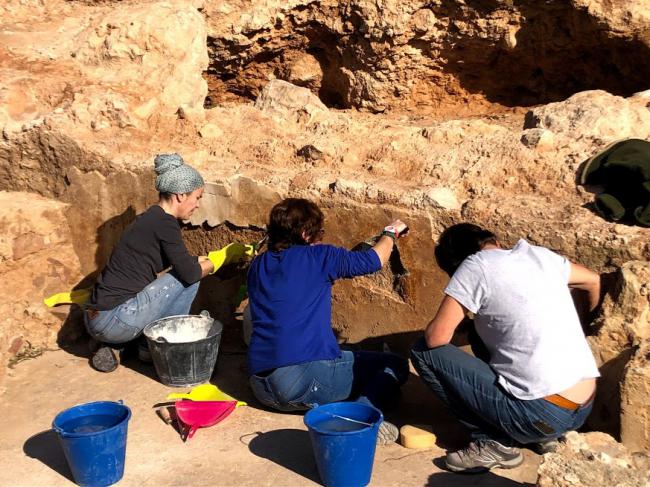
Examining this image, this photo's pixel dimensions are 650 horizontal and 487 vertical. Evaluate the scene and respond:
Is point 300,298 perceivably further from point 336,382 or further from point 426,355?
point 426,355

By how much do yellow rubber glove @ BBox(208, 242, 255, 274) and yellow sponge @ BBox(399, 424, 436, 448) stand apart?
5.33ft

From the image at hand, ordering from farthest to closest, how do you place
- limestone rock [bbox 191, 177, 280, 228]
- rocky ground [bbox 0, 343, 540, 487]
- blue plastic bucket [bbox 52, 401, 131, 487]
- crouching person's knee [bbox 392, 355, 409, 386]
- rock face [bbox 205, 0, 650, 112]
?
rock face [bbox 205, 0, 650, 112]
limestone rock [bbox 191, 177, 280, 228]
crouching person's knee [bbox 392, 355, 409, 386]
rocky ground [bbox 0, 343, 540, 487]
blue plastic bucket [bbox 52, 401, 131, 487]

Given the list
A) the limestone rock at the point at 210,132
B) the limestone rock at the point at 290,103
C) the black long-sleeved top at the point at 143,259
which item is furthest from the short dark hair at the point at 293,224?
the limestone rock at the point at 210,132

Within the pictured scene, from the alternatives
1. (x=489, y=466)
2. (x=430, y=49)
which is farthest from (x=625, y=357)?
(x=430, y=49)

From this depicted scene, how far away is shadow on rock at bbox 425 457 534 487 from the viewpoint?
341cm

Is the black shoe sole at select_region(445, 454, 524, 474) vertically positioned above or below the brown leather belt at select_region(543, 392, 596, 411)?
below

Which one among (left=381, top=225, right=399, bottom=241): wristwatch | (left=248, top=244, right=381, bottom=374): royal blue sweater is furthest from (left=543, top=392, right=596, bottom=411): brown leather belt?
(left=381, top=225, right=399, bottom=241): wristwatch

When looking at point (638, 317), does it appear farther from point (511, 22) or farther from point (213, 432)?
point (511, 22)

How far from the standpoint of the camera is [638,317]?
12.2 feet

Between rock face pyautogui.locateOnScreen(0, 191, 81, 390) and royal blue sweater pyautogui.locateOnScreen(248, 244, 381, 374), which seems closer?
royal blue sweater pyautogui.locateOnScreen(248, 244, 381, 374)

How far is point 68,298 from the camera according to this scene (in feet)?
17.5

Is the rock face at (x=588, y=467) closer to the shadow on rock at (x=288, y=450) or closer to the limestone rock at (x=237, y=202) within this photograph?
the shadow on rock at (x=288, y=450)

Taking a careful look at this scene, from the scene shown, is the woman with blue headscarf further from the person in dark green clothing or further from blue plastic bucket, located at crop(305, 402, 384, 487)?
the person in dark green clothing

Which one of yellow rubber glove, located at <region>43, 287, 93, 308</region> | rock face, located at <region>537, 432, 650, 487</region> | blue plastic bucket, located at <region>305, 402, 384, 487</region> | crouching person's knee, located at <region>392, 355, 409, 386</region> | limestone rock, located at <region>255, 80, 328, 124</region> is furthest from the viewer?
limestone rock, located at <region>255, 80, 328, 124</region>
